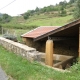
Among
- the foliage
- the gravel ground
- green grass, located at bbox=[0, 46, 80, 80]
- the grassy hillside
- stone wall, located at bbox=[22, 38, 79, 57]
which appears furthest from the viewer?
the foliage

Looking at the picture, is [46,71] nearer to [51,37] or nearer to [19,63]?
[19,63]

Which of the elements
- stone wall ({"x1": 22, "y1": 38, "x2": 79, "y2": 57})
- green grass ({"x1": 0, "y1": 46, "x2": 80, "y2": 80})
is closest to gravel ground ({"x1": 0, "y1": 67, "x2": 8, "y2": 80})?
green grass ({"x1": 0, "y1": 46, "x2": 80, "y2": 80})

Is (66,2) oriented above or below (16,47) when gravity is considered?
above

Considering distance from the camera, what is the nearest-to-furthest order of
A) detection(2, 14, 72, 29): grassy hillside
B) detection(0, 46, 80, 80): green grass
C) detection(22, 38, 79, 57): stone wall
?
detection(0, 46, 80, 80): green grass, detection(22, 38, 79, 57): stone wall, detection(2, 14, 72, 29): grassy hillside

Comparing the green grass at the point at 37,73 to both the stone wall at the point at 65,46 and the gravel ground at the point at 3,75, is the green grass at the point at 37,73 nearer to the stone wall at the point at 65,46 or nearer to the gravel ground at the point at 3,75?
the gravel ground at the point at 3,75

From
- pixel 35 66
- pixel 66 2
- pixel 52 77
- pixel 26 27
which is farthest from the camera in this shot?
pixel 66 2

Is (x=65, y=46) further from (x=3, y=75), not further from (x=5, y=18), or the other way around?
(x=5, y=18)

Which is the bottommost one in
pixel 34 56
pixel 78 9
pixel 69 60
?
pixel 69 60

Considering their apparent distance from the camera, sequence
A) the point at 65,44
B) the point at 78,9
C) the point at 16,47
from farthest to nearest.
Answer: the point at 78,9 → the point at 65,44 → the point at 16,47

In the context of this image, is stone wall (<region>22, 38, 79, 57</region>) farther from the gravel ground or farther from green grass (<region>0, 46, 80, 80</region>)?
the gravel ground

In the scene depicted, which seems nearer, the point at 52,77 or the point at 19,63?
the point at 52,77

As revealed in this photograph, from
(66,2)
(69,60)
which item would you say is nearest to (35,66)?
(69,60)

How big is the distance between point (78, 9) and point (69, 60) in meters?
35.9

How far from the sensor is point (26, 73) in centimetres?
835
